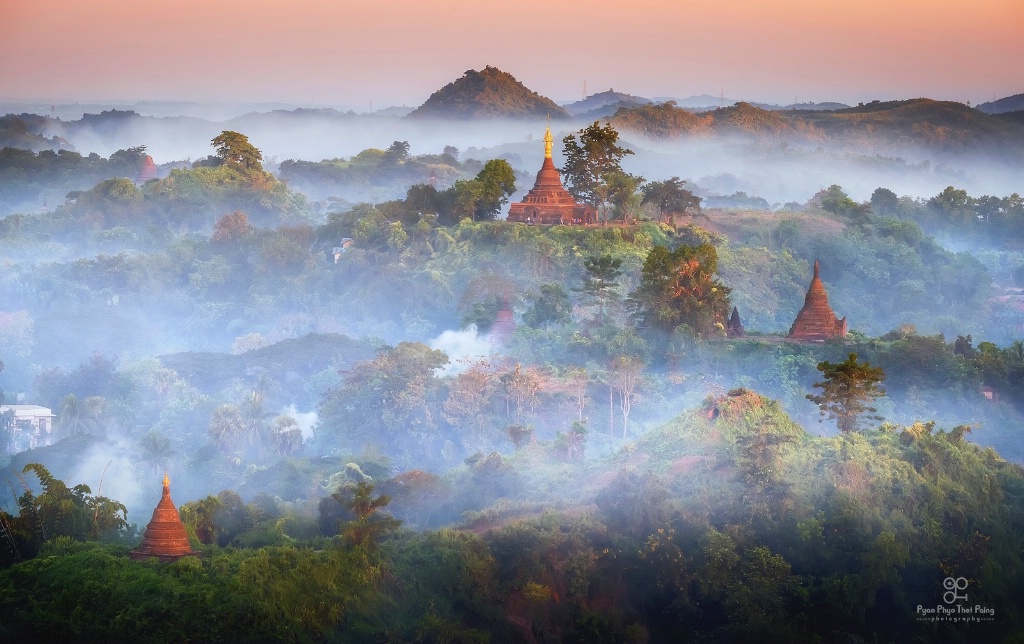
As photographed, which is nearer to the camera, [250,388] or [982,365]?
[982,365]

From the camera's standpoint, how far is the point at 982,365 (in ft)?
239

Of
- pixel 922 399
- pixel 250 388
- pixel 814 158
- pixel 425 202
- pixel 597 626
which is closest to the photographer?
pixel 597 626

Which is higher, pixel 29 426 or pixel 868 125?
pixel 868 125

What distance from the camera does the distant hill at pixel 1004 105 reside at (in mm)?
163625

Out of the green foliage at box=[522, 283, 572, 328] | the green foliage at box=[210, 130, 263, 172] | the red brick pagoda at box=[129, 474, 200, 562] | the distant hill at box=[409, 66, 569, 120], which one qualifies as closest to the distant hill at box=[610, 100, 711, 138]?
the distant hill at box=[409, 66, 569, 120]

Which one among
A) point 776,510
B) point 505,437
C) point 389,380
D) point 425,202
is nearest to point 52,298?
point 425,202

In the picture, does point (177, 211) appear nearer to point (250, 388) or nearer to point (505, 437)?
point (250, 388)

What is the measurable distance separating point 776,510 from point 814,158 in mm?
93015

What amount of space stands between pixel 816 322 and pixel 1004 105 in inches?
3686

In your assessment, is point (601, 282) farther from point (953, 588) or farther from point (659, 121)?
point (659, 121)

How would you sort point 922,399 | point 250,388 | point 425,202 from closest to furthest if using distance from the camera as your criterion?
1. point 922,399
2. point 250,388
3. point 425,202

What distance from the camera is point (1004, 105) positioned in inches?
6526

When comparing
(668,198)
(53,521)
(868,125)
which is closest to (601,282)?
(668,198)

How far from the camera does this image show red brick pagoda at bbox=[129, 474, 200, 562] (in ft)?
173
